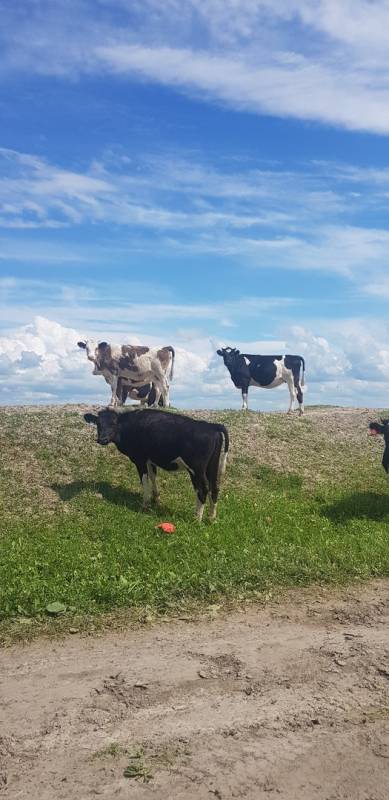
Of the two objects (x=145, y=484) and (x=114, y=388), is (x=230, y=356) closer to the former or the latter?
(x=114, y=388)

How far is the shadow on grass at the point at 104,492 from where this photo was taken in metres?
17.1

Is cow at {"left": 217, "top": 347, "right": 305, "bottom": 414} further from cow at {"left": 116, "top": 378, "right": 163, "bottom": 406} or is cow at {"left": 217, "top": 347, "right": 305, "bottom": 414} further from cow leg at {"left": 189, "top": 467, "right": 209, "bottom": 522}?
cow leg at {"left": 189, "top": 467, "right": 209, "bottom": 522}

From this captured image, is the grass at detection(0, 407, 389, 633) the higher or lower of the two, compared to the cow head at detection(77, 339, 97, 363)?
lower

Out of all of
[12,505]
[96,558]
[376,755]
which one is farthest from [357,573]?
[12,505]

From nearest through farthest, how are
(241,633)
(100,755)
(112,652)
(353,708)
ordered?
1. (100,755)
2. (353,708)
3. (112,652)
4. (241,633)

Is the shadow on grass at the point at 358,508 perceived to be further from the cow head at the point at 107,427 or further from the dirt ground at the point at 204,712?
the dirt ground at the point at 204,712

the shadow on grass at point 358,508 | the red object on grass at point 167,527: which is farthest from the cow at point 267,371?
the red object on grass at point 167,527

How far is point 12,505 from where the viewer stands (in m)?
16.5

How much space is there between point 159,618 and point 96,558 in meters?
2.81

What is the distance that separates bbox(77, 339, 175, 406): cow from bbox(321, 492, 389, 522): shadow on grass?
14109 millimetres

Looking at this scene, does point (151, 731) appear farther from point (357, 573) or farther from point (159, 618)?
point (357, 573)

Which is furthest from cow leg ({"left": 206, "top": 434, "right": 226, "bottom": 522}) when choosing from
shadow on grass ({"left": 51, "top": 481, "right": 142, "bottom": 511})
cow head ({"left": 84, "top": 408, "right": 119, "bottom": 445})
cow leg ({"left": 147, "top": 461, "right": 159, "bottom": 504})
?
cow head ({"left": 84, "top": 408, "right": 119, "bottom": 445})

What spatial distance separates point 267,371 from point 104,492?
1780 centimetres

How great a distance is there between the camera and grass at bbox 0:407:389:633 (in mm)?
10695
